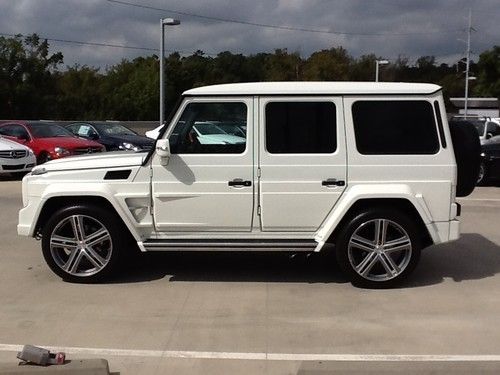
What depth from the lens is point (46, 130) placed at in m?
19.3

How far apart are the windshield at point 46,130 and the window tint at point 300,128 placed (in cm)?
1399

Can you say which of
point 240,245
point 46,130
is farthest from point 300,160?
point 46,130

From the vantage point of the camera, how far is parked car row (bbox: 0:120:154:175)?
54.8 ft

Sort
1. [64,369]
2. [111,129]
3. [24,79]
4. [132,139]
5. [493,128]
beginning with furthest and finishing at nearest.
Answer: [24,79], [111,129], [132,139], [493,128], [64,369]

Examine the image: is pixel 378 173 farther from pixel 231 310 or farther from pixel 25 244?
pixel 25 244

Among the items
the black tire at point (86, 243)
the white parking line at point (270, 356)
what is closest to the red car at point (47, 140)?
the black tire at point (86, 243)

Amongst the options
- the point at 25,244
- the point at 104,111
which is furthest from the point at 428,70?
the point at 25,244

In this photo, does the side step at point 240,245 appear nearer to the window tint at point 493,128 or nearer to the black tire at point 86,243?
the black tire at point 86,243

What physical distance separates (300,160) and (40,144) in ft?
44.7

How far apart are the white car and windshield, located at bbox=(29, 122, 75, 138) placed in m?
1.76

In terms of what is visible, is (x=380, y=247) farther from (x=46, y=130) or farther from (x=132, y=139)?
(x=132, y=139)

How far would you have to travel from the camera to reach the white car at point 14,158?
54.3ft

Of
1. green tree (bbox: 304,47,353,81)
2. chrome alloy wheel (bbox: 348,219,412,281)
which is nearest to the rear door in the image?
chrome alloy wheel (bbox: 348,219,412,281)

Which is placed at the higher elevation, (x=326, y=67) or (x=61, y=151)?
(x=326, y=67)
